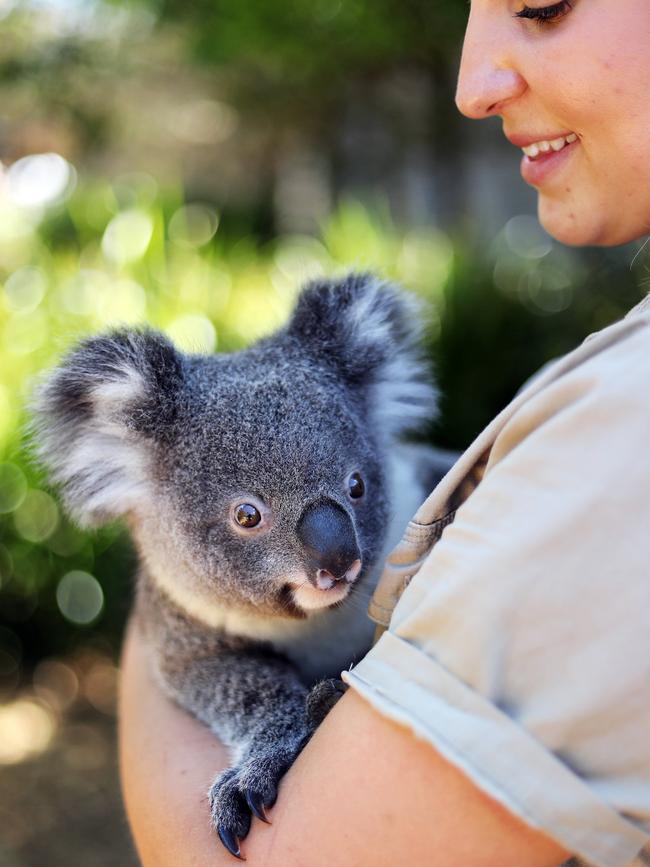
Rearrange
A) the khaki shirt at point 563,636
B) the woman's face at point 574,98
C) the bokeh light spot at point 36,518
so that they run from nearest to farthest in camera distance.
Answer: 1. the khaki shirt at point 563,636
2. the woman's face at point 574,98
3. the bokeh light spot at point 36,518

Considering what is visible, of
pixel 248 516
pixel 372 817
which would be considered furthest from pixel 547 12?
pixel 372 817

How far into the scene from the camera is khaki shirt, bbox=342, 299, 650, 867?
0.84 metres

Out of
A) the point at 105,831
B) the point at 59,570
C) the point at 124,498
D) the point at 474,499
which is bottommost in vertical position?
the point at 105,831

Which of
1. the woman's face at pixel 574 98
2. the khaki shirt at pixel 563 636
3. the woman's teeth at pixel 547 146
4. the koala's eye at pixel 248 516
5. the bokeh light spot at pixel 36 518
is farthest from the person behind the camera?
the bokeh light spot at pixel 36 518

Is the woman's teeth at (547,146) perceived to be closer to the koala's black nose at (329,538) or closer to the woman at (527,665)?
the woman at (527,665)

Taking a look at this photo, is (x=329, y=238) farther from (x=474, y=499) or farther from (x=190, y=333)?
(x=474, y=499)

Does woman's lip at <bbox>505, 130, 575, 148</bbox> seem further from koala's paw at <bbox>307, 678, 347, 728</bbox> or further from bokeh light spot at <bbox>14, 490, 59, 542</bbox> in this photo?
bokeh light spot at <bbox>14, 490, 59, 542</bbox>

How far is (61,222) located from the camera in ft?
15.1

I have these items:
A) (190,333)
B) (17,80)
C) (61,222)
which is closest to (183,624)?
(190,333)

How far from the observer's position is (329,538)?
1.44 metres

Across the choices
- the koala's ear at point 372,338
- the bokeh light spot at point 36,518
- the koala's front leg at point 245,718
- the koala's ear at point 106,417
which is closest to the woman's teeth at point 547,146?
the koala's ear at point 372,338

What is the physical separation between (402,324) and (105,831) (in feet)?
9.67

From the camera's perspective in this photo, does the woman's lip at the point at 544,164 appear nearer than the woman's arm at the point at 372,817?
No

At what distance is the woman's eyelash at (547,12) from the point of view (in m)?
1.12
